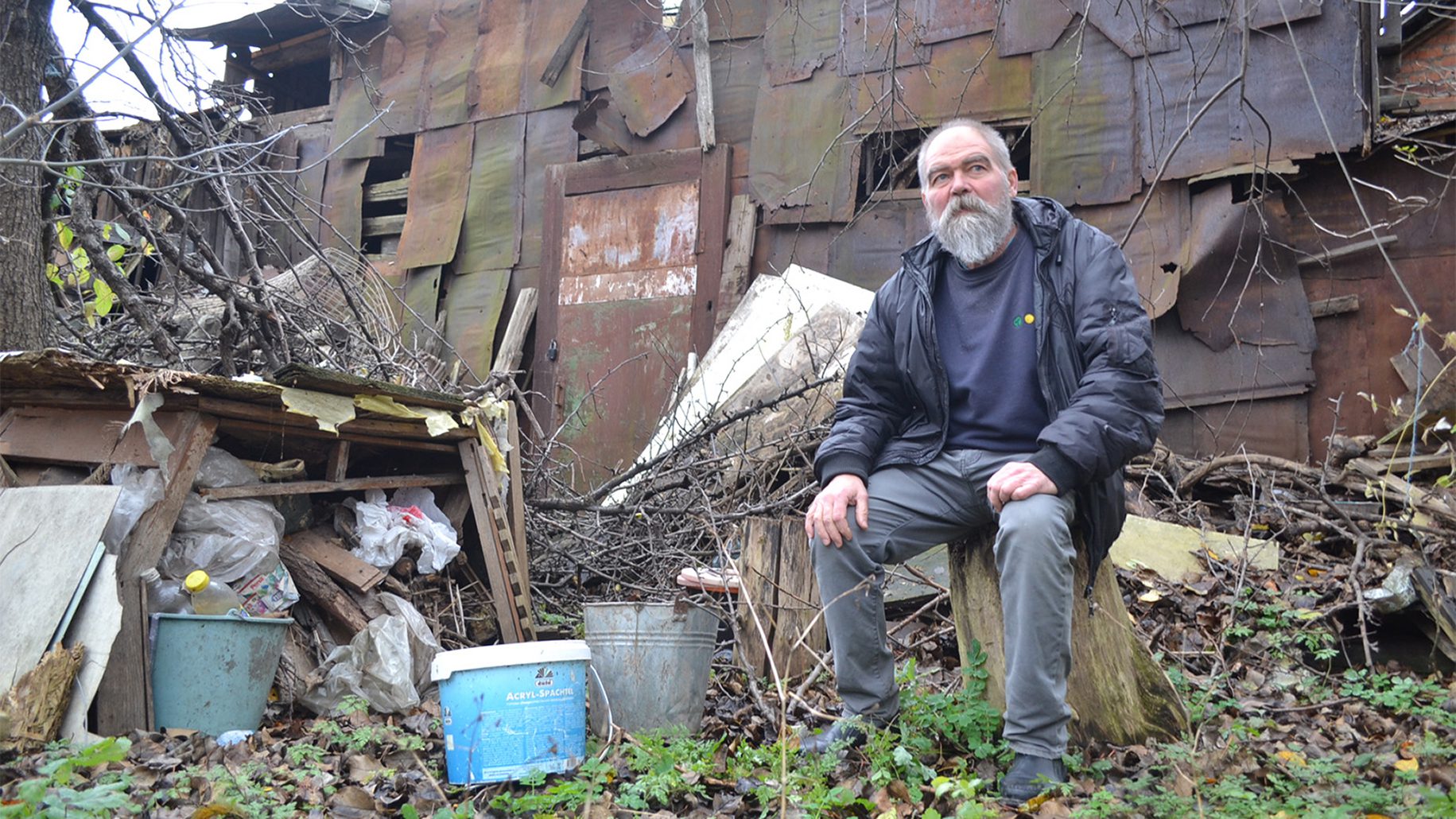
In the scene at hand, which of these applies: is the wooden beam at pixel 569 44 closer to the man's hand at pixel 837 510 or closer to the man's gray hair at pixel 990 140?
the man's gray hair at pixel 990 140

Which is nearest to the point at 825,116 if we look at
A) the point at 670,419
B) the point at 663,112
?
the point at 663,112

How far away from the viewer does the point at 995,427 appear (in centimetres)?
331

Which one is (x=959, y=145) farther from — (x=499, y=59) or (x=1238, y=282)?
(x=499, y=59)

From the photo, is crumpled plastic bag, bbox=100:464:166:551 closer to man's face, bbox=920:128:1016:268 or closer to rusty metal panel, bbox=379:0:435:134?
man's face, bbox=920:128:1016:268

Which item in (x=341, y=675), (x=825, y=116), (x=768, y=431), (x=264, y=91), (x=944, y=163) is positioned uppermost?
(x=264, y=91)

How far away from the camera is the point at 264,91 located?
12.6 m

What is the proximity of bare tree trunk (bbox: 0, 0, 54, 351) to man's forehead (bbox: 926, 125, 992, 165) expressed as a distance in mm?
3935

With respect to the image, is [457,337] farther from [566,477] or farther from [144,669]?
[144,669]

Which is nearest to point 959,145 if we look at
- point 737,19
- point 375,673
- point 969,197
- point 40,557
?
point 969,197

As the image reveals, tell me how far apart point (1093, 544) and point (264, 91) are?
12.1 m

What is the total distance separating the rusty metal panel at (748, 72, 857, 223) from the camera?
27.7 ft

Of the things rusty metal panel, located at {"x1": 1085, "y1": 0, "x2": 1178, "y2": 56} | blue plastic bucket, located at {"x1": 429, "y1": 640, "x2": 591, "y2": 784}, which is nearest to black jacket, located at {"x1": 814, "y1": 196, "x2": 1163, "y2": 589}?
blue plastic bucket, located at {"x1": 429, "y1": 640, "x2": 591, "y2": 784}

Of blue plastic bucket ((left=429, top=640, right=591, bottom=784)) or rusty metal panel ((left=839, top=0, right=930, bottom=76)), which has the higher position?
rusty metal panel ((left=839, top=0, right=930, bottom=76))

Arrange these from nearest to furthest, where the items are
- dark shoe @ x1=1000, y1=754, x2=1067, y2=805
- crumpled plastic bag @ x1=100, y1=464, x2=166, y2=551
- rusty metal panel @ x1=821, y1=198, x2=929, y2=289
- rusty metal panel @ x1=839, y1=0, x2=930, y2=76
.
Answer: dark shoe @ x1=1000, y1=754, x2=1067, y2=805
crumpled plastic bag @ x1=100, y1=464, x2=166, y2=551
rusty metal panel @ x1=821, y1=198, x2=929, y2=289
rusty metal panel @ x1=839, y1=0, x2=930, y2=76
